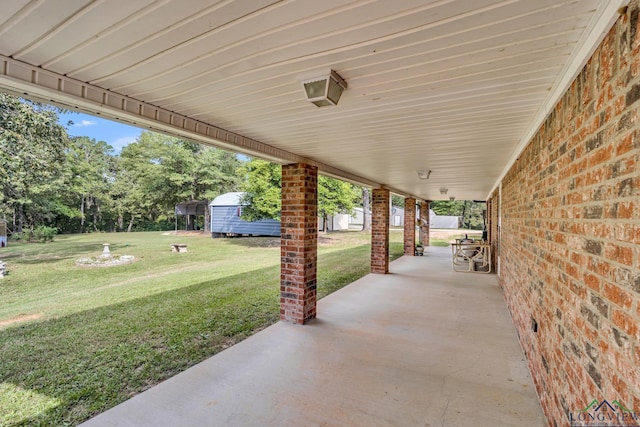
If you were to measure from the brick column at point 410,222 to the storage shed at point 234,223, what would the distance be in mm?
9261

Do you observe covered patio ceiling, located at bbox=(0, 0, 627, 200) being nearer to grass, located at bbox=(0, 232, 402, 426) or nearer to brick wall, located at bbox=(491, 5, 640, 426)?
brick wall, located at bbox=(491, 5, 640, 426)

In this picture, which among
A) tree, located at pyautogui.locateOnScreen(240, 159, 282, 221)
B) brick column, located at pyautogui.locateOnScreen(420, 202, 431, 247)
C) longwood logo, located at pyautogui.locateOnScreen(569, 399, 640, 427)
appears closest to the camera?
longwood logo, located at pyautogui.locateOnScreen(569, 399, 640, 427)

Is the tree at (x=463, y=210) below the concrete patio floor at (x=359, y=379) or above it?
above

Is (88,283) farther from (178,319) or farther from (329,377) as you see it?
(329,377)

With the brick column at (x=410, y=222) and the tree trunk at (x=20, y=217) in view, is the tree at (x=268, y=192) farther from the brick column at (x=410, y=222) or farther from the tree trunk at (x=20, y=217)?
the tree trunk at (x=20, y=217)

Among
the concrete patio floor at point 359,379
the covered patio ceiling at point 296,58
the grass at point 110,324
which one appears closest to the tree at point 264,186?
the grass at point 110,324

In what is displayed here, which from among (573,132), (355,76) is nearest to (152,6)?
(355,76)

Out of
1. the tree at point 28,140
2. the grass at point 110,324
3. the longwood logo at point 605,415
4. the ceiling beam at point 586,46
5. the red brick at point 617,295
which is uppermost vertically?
the tree at point 28,140

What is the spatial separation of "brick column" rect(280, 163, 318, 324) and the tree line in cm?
720

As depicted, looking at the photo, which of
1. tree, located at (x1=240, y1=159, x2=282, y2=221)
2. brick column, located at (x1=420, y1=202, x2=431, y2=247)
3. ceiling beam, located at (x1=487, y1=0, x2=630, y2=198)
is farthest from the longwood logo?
brick column, located at (x1=420, y1=202, x2=431, y2=247)

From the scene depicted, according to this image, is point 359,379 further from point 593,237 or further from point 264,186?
point 264,186

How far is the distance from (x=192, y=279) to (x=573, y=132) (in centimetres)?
779

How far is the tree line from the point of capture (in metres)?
7.63

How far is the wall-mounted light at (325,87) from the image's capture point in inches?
74.6
